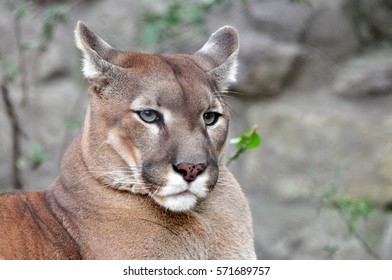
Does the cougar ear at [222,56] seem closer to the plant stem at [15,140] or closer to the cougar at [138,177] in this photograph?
the cougar at [138,177]

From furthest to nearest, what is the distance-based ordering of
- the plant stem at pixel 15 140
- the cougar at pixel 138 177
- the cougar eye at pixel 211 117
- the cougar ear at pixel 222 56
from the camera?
1. the plant stem at pixel 15 140
2. the cougar ear at pixel 222 56
3. the cougar eye at pixel 211 117
4. the cougar at pixel 138 177

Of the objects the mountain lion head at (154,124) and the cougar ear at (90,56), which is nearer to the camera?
the mountain lion head at (154,124)

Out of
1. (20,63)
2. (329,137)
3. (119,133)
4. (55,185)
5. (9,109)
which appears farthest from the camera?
(329,137)

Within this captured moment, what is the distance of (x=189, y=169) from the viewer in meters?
3.60

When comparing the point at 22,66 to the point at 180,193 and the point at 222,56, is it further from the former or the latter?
the point at 180,193

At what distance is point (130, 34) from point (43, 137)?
1.06 meters

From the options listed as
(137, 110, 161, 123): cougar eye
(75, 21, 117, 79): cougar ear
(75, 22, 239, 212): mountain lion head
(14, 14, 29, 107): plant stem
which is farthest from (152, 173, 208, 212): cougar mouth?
(14, 14, 29, 107): plant stem

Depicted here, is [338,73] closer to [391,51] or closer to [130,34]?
[391,51]

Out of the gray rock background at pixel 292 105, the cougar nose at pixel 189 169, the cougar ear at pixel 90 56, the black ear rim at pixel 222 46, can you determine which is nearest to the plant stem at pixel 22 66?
the gray rock background at pixel 292 105

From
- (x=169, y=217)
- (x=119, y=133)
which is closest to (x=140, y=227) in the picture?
(x=169, y=217)

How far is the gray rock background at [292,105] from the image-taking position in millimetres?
7031

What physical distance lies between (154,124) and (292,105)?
3.60m

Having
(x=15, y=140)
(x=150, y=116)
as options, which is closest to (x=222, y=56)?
(x=150, y=116)

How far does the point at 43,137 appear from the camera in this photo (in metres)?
7.13
